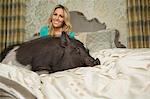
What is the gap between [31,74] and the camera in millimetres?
1202

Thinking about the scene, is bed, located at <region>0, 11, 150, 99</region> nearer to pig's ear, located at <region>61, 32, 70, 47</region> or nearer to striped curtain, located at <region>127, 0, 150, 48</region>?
pig's ear, located at <region>61, 32, 70, 47</region>

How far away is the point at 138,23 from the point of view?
3.63 meters

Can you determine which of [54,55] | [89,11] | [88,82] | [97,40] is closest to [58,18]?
[97,40]

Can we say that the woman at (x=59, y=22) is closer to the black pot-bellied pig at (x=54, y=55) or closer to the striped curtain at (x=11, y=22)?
the striped curtain at (x=11, y=22)

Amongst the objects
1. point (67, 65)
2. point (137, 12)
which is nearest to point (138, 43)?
point (137, 12)

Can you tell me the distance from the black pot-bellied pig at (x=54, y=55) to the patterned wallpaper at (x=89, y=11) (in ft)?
6.87

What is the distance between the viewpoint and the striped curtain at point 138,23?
361 cm

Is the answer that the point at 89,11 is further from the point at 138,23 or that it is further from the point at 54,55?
the point at 54,55

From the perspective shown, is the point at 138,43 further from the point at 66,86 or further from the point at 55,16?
the point at 66,86

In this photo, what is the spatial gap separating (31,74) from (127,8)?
2779mm

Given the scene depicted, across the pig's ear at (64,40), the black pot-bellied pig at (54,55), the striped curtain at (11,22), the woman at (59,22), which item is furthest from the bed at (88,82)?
the striped curtain at (11,22)

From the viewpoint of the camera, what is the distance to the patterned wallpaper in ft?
12.7

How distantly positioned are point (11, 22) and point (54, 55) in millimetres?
2224

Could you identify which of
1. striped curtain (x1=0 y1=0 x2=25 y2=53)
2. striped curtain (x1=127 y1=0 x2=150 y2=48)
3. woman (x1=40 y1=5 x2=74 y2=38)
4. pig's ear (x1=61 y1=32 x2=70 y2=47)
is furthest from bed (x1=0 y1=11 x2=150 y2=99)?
striped curtain (x1=0 y1=0 x2=25 y2=53)
